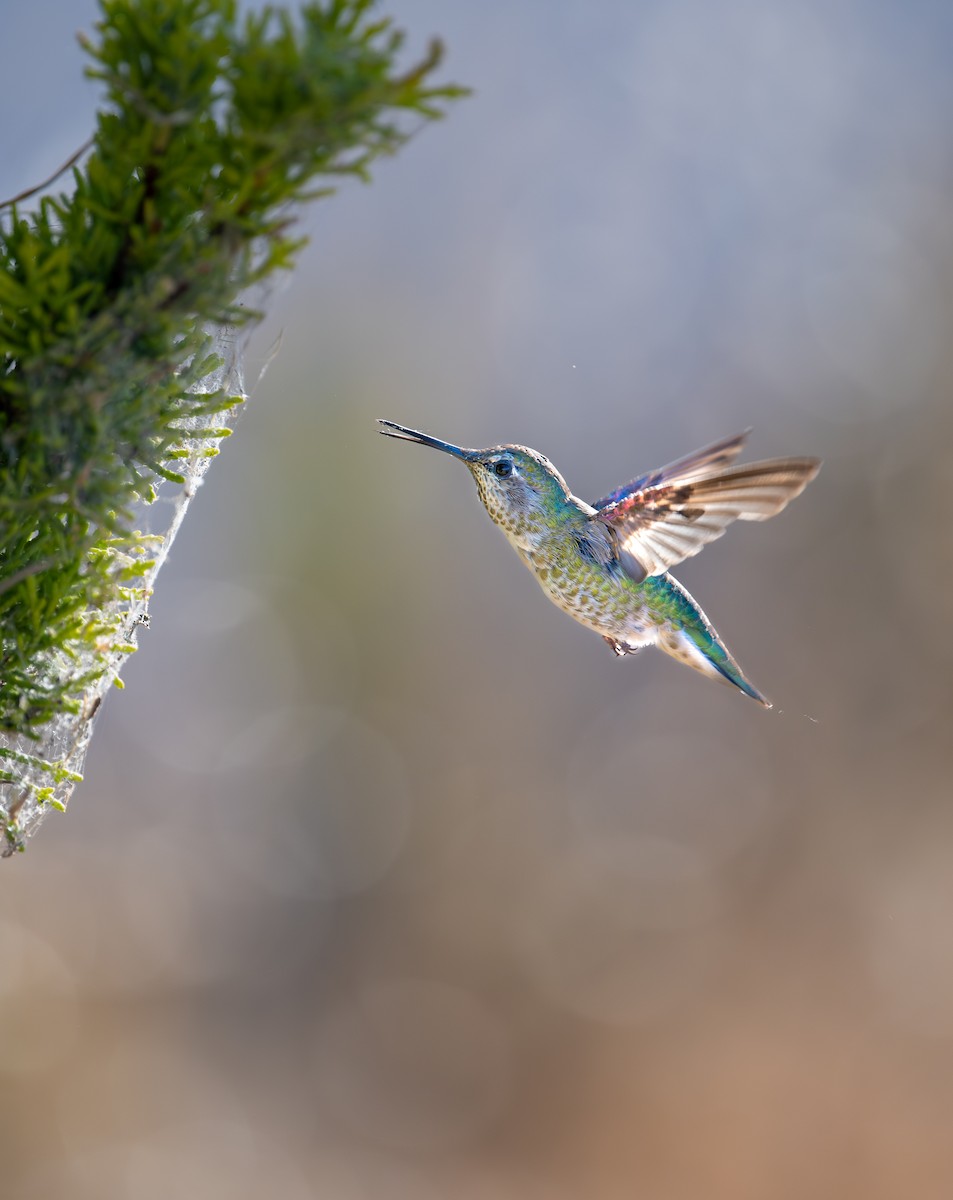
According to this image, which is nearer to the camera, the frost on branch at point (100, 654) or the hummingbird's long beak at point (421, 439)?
the frost on branch at point (100, 654)

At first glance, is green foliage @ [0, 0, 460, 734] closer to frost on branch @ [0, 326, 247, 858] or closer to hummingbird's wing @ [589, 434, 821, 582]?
frost on branch @ [0, 326, 247, 858]

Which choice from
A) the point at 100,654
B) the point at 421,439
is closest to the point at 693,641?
the point at 421,439

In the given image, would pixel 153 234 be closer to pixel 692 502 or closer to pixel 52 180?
pixel 52 180

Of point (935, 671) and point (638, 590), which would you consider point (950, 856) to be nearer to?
point (935, 671)

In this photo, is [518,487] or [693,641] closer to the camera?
[518,487]

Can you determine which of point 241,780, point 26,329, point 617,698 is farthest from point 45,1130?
point 26,329

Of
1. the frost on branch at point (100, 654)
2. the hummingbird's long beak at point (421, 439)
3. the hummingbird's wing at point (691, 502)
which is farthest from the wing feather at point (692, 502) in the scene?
the frost on branch at point (100, 654)

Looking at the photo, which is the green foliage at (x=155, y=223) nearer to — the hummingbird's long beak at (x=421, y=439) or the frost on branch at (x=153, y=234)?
the frost on branch at (x=153, y=234)

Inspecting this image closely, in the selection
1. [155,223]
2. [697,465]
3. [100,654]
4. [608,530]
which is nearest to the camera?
[155,223]
